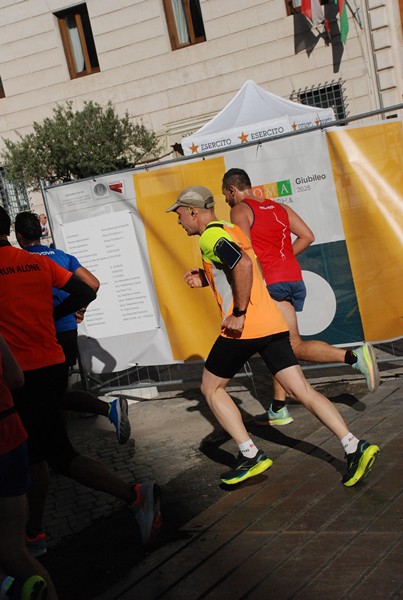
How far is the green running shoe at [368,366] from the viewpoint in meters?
6.54

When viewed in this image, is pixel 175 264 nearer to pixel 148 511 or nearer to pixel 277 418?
pixel 277 418

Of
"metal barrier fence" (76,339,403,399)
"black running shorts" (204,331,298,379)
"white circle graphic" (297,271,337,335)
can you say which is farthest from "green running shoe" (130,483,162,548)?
"metal barrier fence" (76,339,403,399)

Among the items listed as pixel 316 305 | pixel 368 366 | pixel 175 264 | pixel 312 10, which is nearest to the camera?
pixel 368 366

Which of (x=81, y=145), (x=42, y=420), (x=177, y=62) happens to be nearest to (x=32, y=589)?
(x=42, y=420)

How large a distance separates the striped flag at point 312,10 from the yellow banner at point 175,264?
1268 cm

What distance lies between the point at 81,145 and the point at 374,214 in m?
15.6

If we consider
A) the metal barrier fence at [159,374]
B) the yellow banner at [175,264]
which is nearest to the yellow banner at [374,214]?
the metal barrier fence at [159,374]

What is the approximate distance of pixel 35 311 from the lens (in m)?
4.81

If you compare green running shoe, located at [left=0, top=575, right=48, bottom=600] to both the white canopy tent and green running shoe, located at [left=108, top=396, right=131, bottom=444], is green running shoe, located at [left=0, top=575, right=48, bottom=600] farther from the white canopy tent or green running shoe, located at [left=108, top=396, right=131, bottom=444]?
the white canopy tent

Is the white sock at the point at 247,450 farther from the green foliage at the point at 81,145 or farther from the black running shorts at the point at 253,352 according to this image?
the green foliage at the point at 81,145

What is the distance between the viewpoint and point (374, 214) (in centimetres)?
762

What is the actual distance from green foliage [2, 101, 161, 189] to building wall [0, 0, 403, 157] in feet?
2.17

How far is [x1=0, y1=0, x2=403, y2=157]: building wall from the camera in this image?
20.2 m

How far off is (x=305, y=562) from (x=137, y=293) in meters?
4.79
